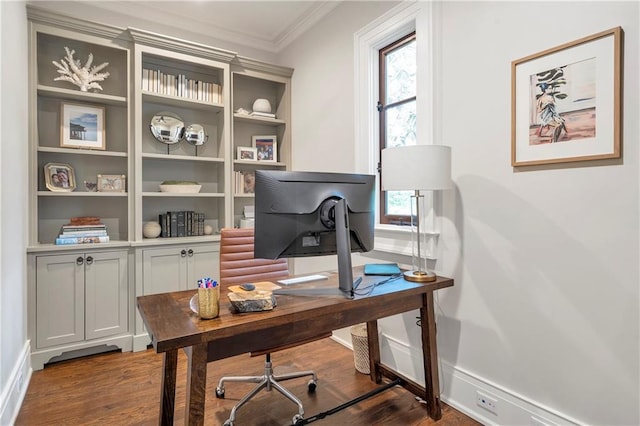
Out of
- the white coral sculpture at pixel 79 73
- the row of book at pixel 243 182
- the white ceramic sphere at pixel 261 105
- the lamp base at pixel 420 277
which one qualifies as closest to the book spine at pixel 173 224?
the row of book at pixel 243 182

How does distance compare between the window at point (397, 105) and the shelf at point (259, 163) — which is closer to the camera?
the window at point (397, 105)

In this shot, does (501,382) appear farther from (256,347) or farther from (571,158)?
(256,347)

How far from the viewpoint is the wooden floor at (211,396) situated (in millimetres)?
1958

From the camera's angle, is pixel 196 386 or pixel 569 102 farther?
pixel 569 102

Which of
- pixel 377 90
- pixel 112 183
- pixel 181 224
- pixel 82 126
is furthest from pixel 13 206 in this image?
pixel 377 90

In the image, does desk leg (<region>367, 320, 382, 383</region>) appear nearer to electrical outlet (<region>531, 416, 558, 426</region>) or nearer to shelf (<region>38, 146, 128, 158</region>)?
electrical outlet (<region>531, 416, 558, 426</region>)

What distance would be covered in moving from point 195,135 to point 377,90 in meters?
1.83

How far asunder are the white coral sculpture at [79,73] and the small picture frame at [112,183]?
730mm

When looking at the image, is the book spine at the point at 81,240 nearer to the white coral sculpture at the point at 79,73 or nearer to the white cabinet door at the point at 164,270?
the white cabinet door at the point at 164,270

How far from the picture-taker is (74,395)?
7.25 ft

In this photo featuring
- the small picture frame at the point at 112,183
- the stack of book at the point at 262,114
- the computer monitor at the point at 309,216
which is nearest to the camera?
the computer monitor at the point at 309,216

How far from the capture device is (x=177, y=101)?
126 inches

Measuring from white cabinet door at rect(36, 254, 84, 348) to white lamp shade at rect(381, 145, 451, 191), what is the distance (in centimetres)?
251

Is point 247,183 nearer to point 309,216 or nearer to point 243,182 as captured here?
point 243,182
